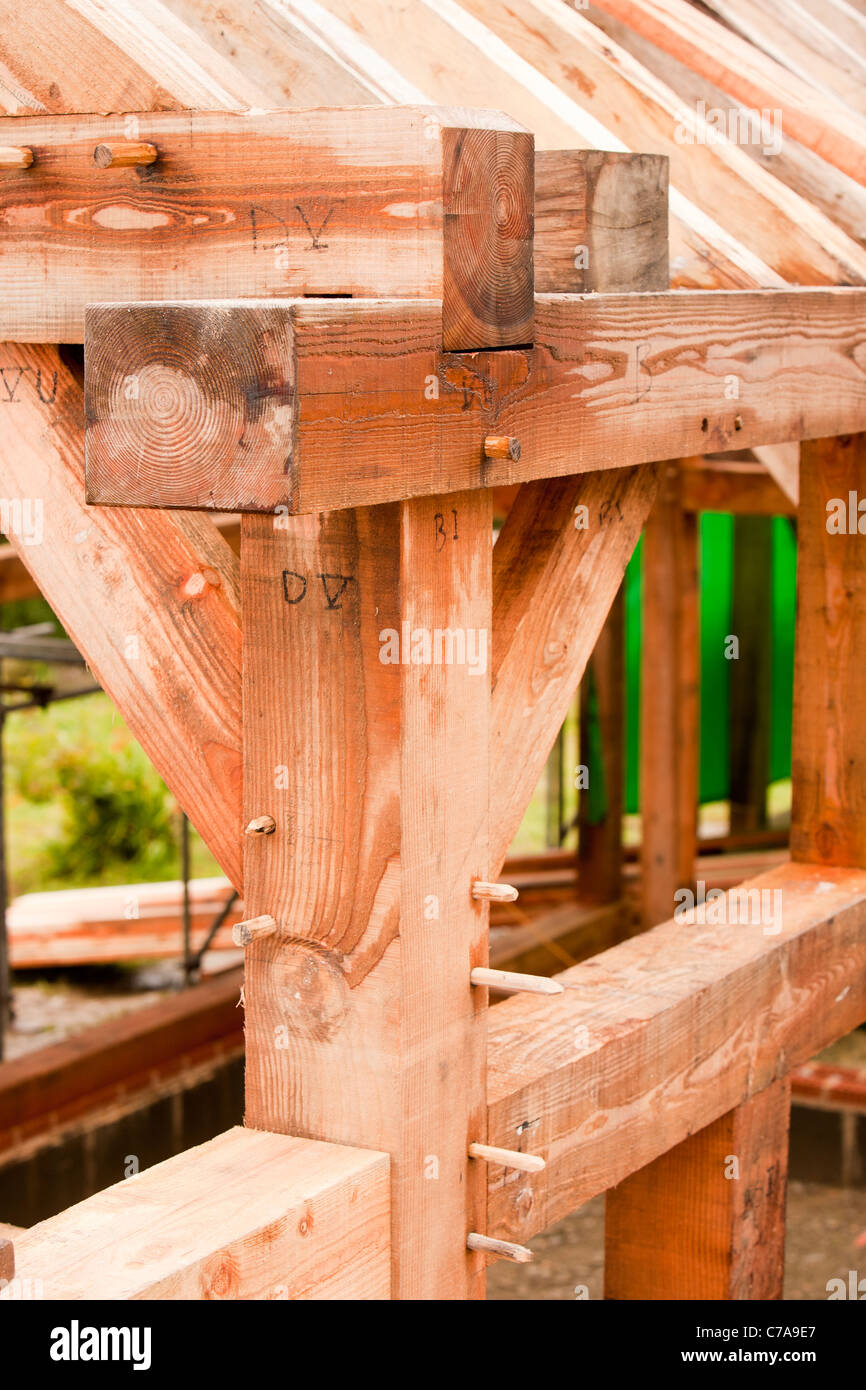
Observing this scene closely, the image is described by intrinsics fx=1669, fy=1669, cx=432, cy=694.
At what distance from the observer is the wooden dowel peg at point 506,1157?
217 centimetres

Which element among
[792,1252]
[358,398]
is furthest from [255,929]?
[792,1252]

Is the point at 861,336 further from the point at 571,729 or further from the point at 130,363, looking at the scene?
the point at 571,729

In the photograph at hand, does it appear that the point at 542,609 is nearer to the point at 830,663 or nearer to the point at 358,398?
the point at 358,398

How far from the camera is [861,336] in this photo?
3.15 meters

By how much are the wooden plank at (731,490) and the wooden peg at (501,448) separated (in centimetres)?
587

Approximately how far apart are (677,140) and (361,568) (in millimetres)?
1468

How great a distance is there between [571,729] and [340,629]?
1172 cm

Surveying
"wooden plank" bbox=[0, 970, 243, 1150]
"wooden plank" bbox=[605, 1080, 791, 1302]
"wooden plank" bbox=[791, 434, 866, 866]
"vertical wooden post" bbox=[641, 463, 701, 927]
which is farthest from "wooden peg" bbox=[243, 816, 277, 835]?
"vertical wooden post" bbox=[641, 463, 701, 927]

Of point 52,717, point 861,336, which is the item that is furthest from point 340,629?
point 52,717

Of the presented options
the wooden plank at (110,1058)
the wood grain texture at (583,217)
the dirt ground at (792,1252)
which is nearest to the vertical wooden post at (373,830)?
the wood grain texture at (583,217)

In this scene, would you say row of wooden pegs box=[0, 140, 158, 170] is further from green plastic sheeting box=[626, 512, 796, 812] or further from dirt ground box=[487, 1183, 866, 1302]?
green plastic sheeting box=[626, 512, 796, 812]

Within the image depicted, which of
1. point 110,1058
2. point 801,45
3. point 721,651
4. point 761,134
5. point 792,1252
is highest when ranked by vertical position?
point 801,45

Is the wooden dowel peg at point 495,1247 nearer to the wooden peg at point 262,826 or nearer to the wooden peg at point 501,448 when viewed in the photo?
Result: the wooden peg at point 262,826

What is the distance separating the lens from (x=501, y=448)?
1.99m
